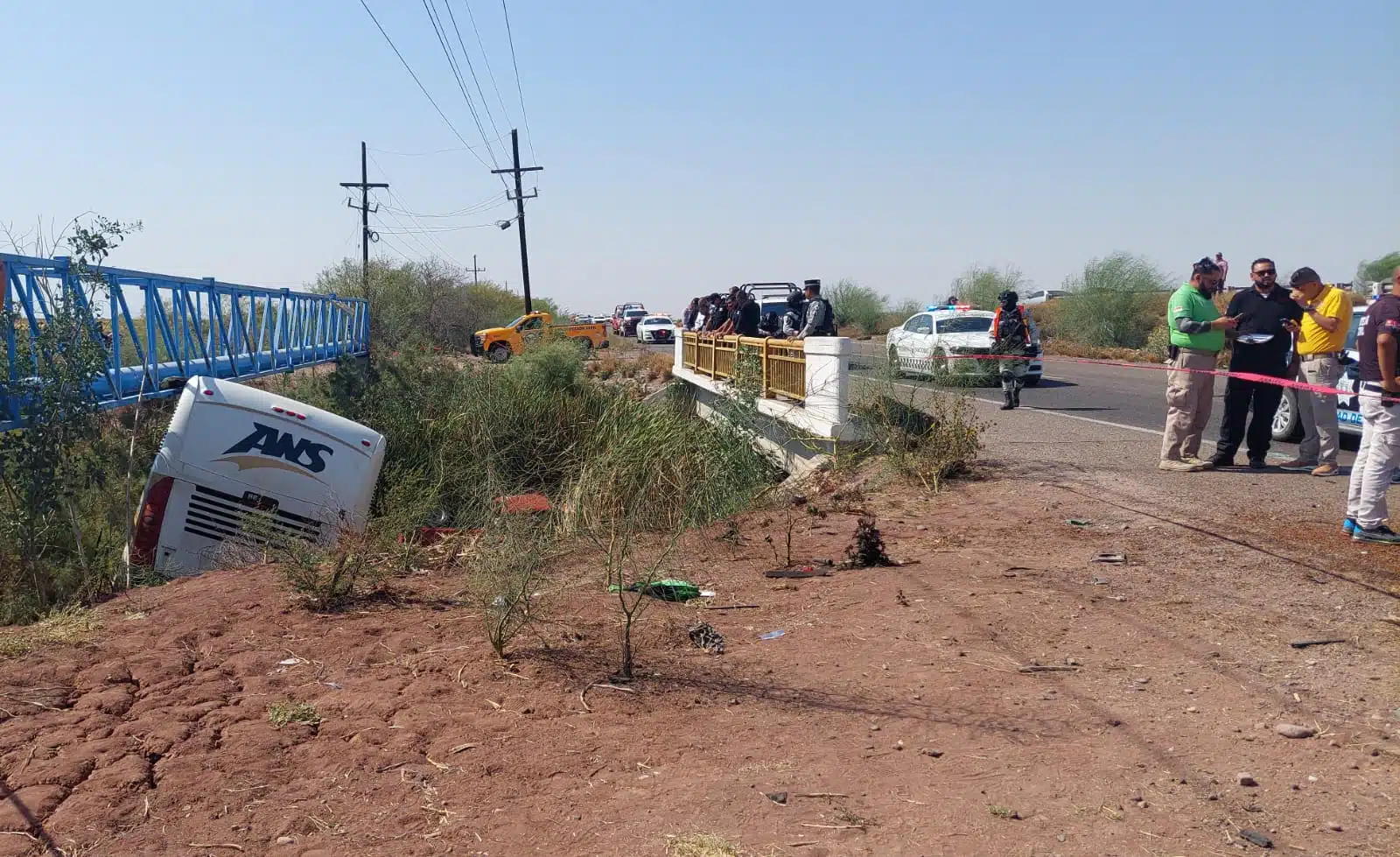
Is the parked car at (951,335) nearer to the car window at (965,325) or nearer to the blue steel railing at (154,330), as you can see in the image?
the car window at (965,325)

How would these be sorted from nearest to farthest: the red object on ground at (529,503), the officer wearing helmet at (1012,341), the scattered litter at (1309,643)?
1. the scattered litter at (1309,643)
2. the red object on ground at (529,503)
3. the officer wearing helmet at (1012,341)

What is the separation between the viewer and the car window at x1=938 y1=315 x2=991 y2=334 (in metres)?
21.6

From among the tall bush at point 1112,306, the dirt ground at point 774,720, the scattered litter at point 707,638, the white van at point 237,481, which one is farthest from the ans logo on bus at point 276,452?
the tall bush at point 1112,306

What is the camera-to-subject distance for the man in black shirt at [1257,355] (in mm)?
9203

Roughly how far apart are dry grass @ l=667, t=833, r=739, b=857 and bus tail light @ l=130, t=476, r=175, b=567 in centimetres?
647

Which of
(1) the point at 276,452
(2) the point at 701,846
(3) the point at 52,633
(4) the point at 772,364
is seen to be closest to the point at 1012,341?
(4) the point at 772,364

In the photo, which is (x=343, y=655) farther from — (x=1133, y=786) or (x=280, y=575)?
(x=1133, y=786)

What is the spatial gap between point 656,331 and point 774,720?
168 ft

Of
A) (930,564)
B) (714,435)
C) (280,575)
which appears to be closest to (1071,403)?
(714,435)

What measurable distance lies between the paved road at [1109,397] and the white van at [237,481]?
543 cm

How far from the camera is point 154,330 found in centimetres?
1070

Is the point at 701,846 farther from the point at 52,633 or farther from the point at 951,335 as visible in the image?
the point at 951,335

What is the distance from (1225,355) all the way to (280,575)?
1035 inches

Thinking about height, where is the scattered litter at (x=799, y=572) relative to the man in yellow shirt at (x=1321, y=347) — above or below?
below
